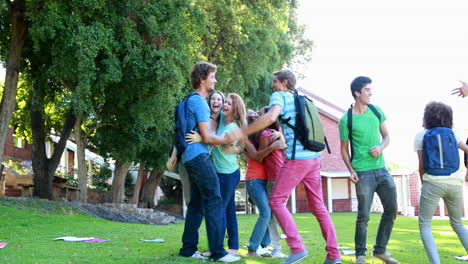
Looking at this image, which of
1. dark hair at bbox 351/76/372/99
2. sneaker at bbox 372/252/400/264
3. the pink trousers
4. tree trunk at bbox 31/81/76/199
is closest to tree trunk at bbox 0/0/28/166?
tree trunk at bbox 31/81/76/199

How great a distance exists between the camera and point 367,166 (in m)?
5.86

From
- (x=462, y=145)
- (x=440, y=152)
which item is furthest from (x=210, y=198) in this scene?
(x=462, y=145)

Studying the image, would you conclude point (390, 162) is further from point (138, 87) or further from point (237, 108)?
point (237, 108)

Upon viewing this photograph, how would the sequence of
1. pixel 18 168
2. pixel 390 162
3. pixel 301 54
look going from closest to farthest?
1. pixel 18 168
2. pixel 301 54
3. pixel 390 162

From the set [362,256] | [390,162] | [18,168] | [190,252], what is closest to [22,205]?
[190,252]

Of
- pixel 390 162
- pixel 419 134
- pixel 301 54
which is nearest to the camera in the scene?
pixel 419 134

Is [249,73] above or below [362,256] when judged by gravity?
above

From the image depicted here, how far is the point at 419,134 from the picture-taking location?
18.8 feet

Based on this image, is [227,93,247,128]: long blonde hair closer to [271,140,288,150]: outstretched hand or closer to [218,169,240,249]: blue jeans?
[271,140,288,150]: outstretched hand

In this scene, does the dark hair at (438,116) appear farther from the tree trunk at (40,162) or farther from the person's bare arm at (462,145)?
the tree trunk at (40,162)

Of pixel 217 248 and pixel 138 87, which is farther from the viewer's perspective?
pixel 138 87

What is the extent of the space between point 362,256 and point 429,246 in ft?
2.39

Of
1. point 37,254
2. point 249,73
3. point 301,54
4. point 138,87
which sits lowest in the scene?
point 37,254

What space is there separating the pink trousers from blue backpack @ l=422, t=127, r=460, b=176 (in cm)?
116
